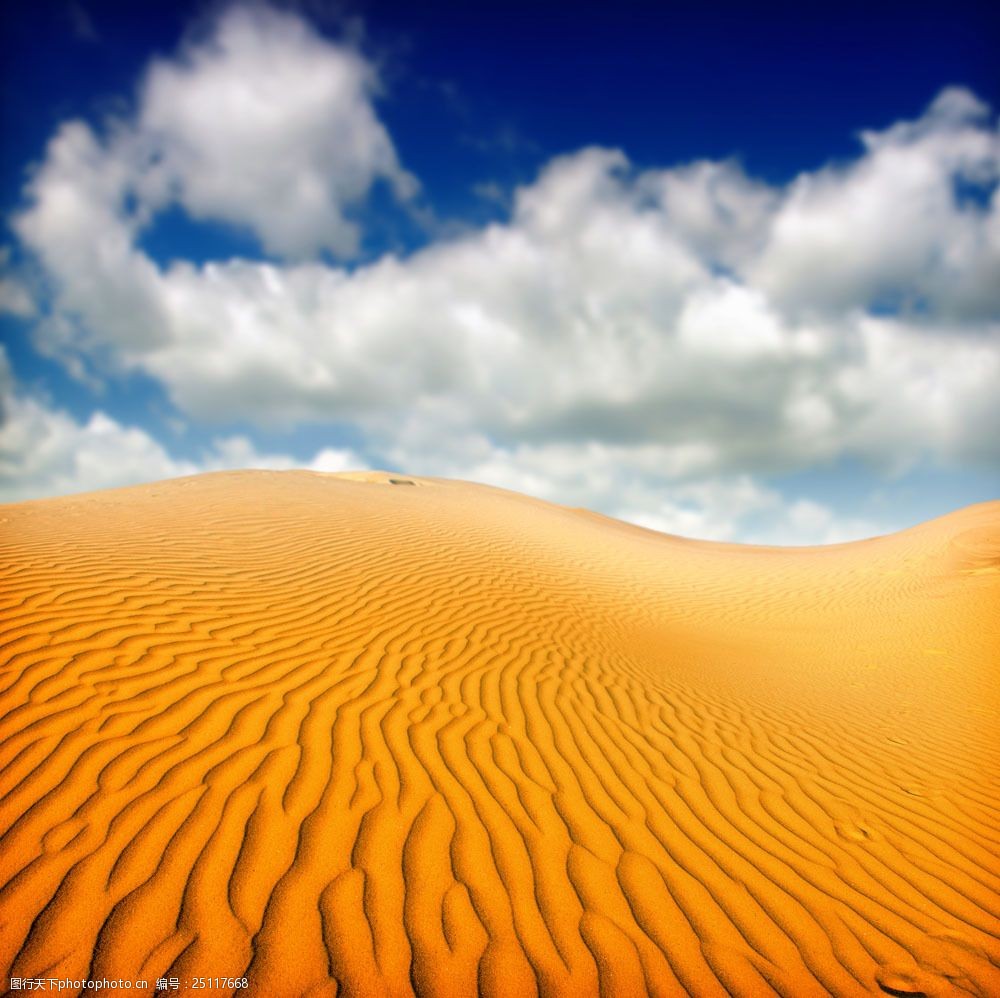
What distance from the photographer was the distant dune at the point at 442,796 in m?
2.44

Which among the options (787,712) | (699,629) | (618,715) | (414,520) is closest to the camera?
(618,715)

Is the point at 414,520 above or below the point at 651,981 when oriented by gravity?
above

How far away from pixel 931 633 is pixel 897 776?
7.06 m

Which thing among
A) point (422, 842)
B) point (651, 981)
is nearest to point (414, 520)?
point (422, 842)

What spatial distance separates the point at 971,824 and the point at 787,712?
7.66 feet

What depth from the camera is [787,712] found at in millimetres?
6457

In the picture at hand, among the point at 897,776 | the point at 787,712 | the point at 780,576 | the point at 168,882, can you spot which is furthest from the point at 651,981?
the point at 780,576

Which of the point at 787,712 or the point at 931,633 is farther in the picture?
the point at 931,633

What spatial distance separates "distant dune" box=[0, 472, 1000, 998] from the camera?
2.44 meters

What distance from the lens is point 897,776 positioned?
4887 millimetres

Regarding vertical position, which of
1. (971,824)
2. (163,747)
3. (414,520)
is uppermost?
(414,520)

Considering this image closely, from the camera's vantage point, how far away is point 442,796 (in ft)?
11.4

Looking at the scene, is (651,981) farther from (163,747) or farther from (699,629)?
(699,629)

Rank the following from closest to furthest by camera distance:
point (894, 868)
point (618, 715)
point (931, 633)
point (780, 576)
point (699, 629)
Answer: point (894, 868)
point (618, 715)
point (931, 633)
point (699, 629)
point (780, 576)
